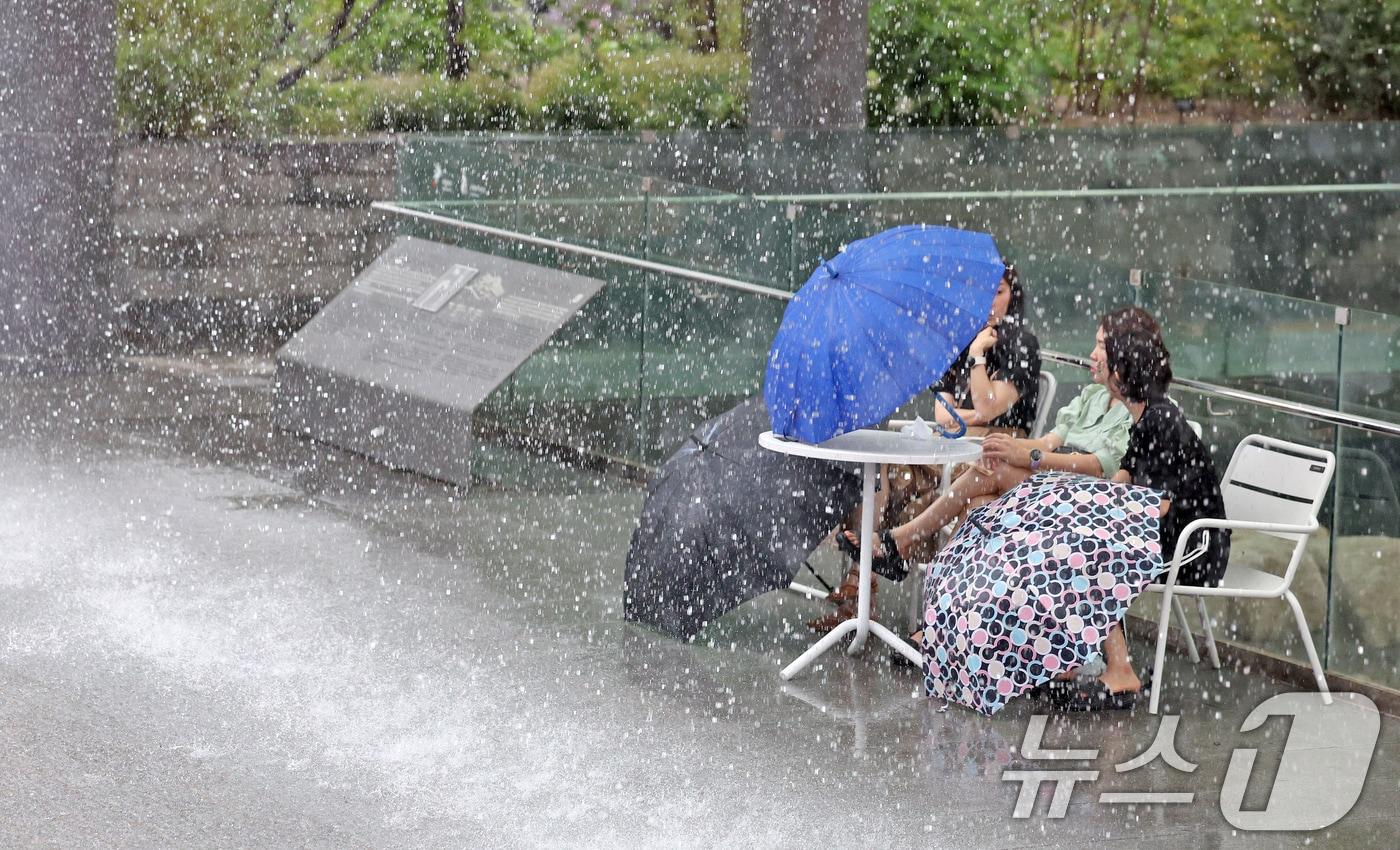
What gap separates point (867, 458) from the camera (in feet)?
22.1

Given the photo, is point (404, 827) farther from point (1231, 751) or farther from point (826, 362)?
point (1231, 751)

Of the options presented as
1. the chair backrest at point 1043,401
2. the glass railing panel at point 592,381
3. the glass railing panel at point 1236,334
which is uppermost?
the glass railing panel at point 1236,334

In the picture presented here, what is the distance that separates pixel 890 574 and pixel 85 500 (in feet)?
14.8

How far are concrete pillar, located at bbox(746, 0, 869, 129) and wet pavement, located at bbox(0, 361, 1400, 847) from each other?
656cm

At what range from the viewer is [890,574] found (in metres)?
7.27

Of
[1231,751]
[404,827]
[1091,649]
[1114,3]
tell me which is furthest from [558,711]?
[1114,3]

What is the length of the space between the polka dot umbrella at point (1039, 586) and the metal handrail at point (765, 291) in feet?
2.59

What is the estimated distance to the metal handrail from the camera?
6.66 m

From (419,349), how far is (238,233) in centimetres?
629

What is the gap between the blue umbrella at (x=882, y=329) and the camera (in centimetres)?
657

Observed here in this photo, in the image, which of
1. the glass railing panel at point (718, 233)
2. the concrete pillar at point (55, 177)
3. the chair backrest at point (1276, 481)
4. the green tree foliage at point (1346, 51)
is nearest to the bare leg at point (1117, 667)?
the chair backrest at point (1276, 481)

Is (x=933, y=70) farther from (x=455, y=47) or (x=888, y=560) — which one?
(x=888, y=560)

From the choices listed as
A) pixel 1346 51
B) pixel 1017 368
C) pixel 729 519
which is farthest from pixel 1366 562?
pixel 1346 51
